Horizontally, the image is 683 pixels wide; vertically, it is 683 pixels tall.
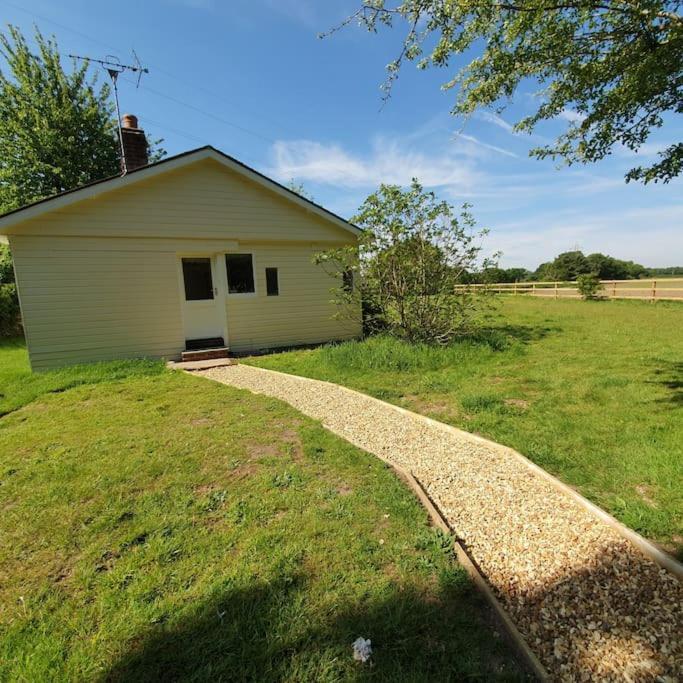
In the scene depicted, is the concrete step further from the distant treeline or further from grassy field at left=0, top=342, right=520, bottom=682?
the distant treeline

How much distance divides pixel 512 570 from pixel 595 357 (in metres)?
6.92

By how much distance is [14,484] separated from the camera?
3244 millimetres

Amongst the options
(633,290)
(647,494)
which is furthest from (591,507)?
(633,290)

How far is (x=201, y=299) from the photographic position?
918 centimetres

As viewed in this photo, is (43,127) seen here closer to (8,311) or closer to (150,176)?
(8,311)

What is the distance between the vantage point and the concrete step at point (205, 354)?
8.56 meters

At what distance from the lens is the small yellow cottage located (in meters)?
7.59

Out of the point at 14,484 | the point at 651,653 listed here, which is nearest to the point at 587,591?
the point at 651,653

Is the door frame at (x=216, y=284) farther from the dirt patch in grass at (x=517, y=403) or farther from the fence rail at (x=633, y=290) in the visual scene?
the fence rail at (x=633, y=290)

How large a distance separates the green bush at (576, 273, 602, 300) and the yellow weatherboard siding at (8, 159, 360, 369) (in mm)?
18748

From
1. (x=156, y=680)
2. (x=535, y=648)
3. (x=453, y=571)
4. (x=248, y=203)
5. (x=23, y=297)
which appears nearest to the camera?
(x=156, y=680)

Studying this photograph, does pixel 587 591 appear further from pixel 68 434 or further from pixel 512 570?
pixel 68 434

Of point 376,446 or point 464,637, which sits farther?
point 376,446

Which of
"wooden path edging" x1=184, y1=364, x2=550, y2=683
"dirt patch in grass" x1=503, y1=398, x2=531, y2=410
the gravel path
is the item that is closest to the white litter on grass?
"wooden path edging" x1=184, y1=364, x2=550, y2=683
